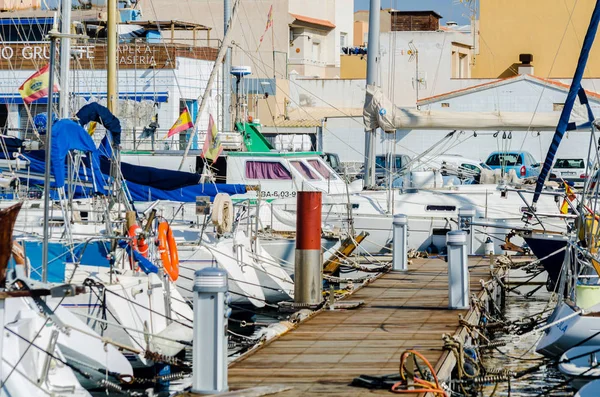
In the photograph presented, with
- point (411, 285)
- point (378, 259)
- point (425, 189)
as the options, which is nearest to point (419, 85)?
point (425, 189)

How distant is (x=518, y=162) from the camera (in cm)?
3997

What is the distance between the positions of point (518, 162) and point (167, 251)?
25908mm

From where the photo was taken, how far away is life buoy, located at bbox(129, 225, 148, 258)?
15312mm

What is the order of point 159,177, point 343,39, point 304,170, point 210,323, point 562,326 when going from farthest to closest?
point 343,39 < point 304,170 < point 159,177 < point 562,326 < point 210,323

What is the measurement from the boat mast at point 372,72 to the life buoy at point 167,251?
10355 mm

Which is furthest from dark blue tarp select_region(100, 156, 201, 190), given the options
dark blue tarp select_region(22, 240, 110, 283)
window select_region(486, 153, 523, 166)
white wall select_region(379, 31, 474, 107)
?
white wall select_region(379, 31, 474, 107)

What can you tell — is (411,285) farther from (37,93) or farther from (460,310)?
(37,93)

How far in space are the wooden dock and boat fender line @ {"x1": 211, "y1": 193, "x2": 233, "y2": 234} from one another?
10.5 ft

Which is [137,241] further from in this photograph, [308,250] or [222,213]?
[222,213]

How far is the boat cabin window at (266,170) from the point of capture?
27.1 meters

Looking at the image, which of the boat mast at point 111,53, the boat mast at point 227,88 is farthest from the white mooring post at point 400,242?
the boat mast at point 227,88

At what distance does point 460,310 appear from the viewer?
14938 mm

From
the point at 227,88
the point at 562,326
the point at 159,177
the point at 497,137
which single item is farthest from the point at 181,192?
the point at 497,137

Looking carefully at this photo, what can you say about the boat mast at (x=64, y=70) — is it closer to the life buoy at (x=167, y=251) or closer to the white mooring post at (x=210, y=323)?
the life buoy at (x=167, y=251)
